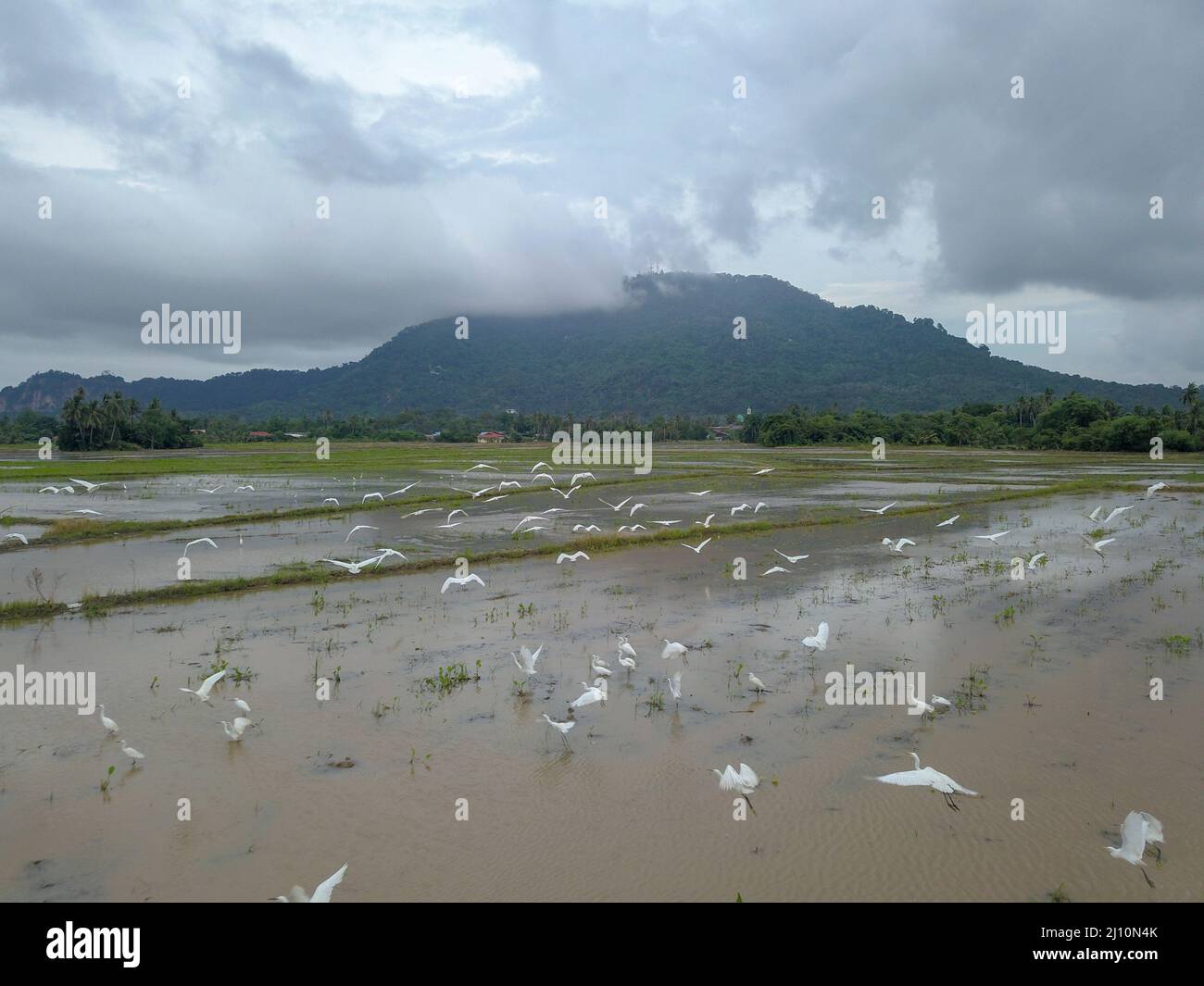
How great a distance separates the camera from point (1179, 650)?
834cm

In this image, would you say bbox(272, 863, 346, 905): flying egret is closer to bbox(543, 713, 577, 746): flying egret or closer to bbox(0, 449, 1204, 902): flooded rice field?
bbox(0, 449, 1204, 902): flooded rice field

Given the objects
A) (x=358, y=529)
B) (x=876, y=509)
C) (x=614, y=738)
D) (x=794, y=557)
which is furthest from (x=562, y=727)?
(x=876, y=509)

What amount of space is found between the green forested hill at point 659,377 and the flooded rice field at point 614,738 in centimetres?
12949

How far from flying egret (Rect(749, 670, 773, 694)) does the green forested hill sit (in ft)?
434

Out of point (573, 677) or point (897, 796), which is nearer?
point (897, 796)

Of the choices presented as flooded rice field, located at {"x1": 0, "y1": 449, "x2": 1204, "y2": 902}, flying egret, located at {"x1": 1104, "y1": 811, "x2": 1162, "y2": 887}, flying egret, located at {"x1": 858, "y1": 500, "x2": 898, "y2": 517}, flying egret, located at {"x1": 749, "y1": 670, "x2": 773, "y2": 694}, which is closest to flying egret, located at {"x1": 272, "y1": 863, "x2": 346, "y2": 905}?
flooded rice field, located at {"x1": 0, "y1": 449, "x2": 1204, "y2": 902}

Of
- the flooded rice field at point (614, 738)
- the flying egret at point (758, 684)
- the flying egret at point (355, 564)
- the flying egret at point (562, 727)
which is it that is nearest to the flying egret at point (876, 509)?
the flooded rice field at point (614, 738)

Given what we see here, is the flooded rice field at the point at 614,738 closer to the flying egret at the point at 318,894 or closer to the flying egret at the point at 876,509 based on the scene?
the flying egret at the point at 318,894

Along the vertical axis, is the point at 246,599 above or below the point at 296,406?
below

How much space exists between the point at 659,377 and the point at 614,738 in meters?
157

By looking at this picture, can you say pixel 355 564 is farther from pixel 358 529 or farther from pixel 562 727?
pixel 562 727
